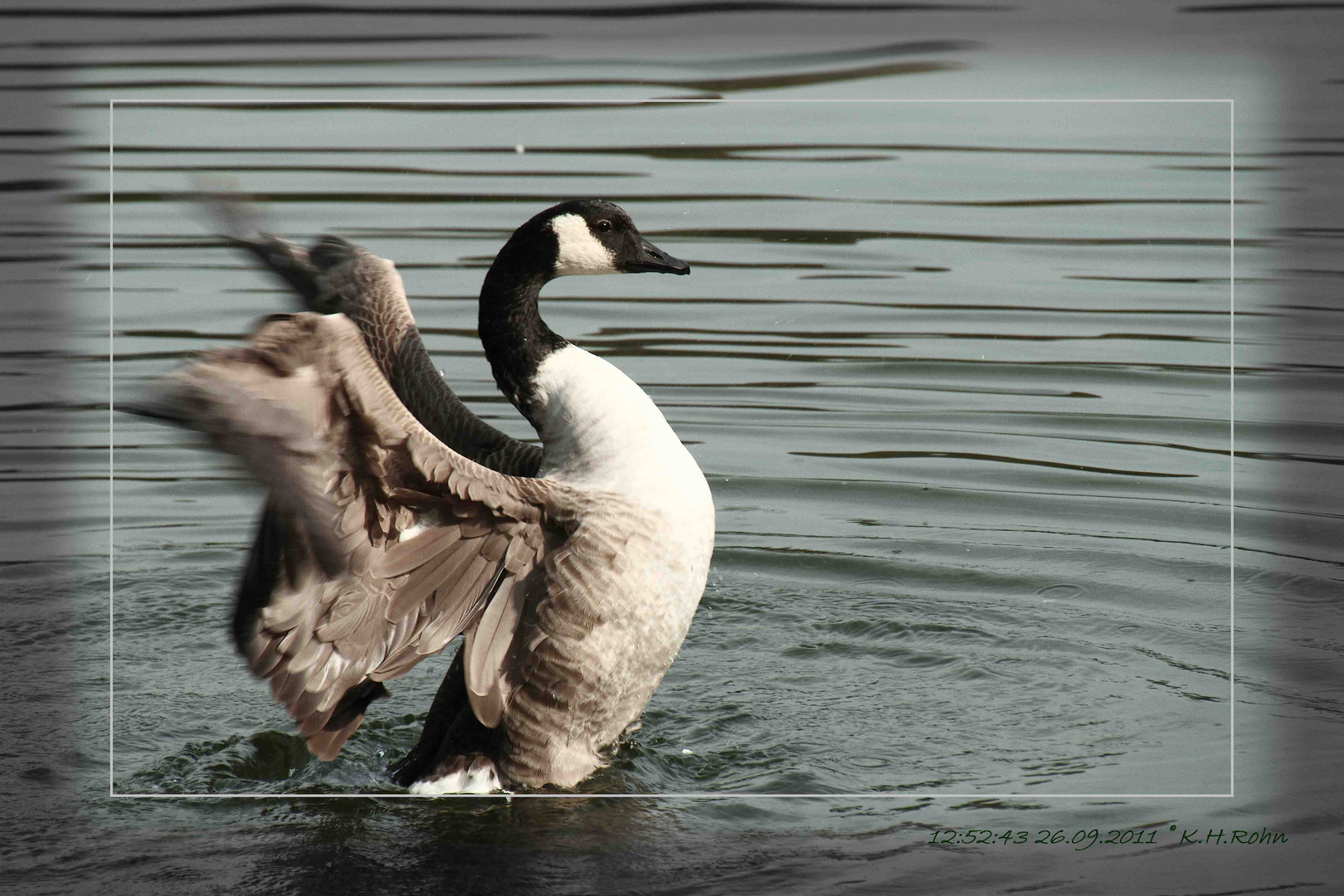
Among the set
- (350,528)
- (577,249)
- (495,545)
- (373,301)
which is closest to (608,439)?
(495,545)

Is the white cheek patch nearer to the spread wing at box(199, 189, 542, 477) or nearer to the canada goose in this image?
the canada goose

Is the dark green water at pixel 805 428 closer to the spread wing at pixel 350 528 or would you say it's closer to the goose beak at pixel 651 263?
the spread wing at pixel 350 528

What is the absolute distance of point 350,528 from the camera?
14.8 feet

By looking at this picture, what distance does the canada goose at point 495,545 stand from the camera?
13.7ft

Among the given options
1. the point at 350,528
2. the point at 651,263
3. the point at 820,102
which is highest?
the point at 820,102

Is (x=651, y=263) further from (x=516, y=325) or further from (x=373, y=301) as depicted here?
(x=373, y=301)

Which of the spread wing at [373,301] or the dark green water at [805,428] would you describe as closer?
the dark green water at [805,428]

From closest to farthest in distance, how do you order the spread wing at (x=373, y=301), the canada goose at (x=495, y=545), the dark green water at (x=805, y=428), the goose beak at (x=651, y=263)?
1. the canada goose at (x=495, y=545)
2. the dark green water at (x=805, y=428)
3. the goose beak at (x=651, y=263)
4. the spread wing at (x=373, y=301)

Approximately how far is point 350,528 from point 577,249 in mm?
1503

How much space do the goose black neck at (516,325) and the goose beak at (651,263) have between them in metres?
0.34

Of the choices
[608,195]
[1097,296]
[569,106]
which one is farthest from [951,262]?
[569,106]

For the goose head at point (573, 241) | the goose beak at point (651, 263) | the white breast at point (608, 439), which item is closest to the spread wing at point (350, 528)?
the white breast at point (608, 439)

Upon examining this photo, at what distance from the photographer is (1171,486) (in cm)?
718

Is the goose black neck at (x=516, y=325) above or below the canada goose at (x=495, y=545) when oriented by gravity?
above
